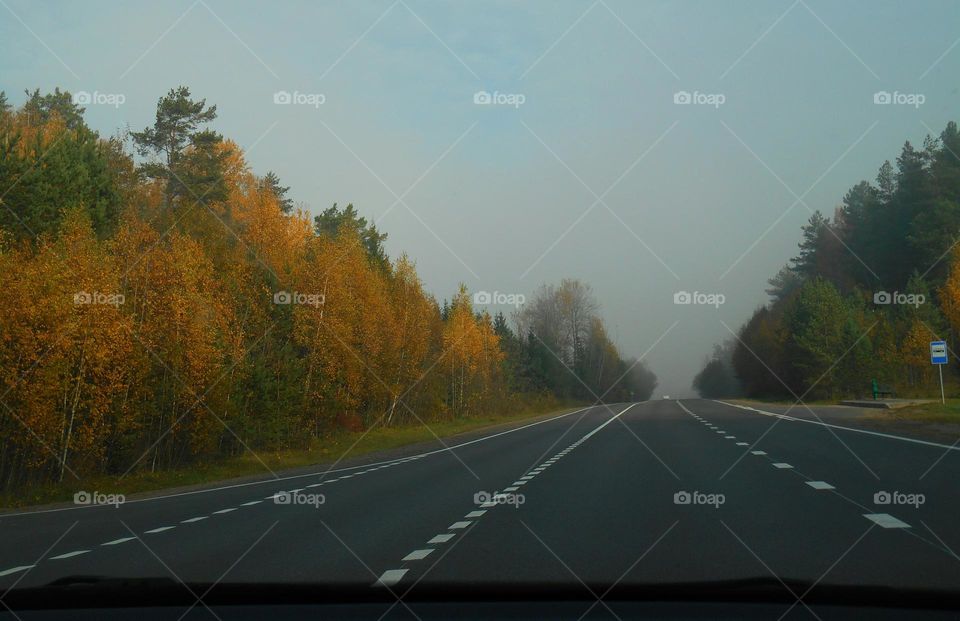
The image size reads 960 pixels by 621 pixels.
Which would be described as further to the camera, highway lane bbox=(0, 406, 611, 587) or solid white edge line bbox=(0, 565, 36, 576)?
solid white edge line bbox=(0, 565, 36, 576)

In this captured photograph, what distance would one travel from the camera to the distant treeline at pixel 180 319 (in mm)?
24438

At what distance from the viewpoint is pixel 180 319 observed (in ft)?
94.0

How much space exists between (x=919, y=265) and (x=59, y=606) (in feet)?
340

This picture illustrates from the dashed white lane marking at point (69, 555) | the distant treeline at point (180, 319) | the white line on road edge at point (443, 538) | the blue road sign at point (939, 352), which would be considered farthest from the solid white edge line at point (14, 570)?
the blue road sign at point (939, 352)

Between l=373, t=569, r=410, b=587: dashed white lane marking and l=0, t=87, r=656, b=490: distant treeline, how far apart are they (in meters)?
18.0

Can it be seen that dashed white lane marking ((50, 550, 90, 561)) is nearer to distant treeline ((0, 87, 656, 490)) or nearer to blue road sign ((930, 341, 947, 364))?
distant treeline ((0, 87, 656, 490))

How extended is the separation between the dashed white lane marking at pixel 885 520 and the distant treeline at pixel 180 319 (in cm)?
1953

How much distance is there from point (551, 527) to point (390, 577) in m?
3.69

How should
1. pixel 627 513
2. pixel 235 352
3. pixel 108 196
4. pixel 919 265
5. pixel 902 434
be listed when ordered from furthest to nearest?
1. pixel 919 265
2. pixel 108 196
3. pixel 235 352
4. pixel 902 434
5. pixel 627 513

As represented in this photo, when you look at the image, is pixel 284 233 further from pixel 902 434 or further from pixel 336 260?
pixel 902 434

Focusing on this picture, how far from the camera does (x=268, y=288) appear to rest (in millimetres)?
42750

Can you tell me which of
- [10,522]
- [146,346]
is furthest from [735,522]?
[146,346]

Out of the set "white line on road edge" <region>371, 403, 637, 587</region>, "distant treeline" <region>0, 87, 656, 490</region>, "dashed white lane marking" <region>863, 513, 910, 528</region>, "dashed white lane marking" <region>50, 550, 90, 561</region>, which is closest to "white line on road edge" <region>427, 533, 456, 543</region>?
"white line on road edge" <region>371, 403, 637, 587</region>

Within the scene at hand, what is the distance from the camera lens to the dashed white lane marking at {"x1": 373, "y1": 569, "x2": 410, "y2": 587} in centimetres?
773
